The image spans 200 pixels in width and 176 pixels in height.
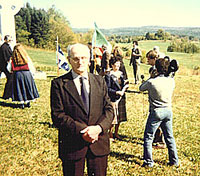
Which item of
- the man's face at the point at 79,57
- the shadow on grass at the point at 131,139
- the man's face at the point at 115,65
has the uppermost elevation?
the man's face at the point at 79,57

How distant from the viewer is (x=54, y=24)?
4909cm

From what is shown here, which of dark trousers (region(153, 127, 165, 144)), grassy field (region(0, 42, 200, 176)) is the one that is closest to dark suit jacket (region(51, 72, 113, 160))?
grassy field (region(0, 42, 200, 176))

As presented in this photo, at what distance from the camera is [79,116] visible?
2.53 meters

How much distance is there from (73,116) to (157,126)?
78.8 inches

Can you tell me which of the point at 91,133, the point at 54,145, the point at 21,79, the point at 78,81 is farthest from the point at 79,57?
the point at 21,79

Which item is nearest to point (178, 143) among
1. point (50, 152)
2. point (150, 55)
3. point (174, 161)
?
point (174, 161)

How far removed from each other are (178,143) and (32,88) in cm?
478

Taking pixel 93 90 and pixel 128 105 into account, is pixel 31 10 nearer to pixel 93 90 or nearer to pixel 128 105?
pixel 128 105

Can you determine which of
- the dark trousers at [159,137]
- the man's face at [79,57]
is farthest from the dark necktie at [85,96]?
the dark trousers at [159,137]

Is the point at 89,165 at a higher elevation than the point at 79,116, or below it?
below

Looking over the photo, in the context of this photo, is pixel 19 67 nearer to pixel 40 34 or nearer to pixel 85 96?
pixel 85 96

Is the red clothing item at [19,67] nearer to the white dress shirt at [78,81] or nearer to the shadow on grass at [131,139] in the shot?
the shadow on grass at [131,139]

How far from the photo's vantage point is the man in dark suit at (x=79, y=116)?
2.48 m

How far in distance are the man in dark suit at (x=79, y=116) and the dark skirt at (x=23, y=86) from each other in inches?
196
